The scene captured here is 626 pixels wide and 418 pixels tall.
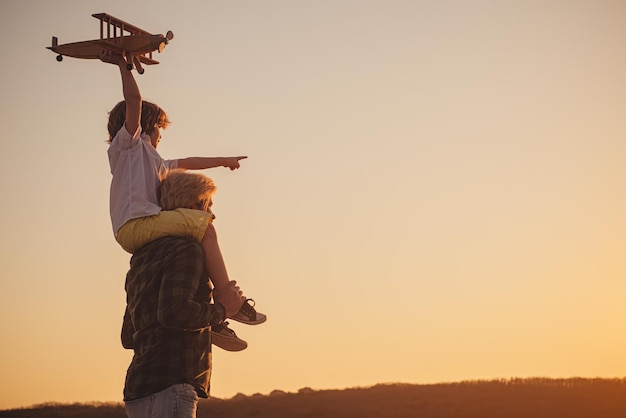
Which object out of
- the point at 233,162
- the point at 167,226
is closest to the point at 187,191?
the point at 167,226

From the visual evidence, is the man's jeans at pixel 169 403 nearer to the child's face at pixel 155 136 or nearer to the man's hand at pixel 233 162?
the child's face at pixel 155 136

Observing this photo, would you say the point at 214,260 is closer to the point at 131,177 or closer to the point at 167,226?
the point at 167,226

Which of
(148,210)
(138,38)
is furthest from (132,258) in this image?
(138,38)

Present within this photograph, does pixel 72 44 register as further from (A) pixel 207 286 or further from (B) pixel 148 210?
(A) pixel 207 286

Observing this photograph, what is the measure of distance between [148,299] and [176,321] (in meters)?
0.29

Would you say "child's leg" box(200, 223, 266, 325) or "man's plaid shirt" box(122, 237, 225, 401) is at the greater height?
"child's leg" box(200, 223, 266, 325)

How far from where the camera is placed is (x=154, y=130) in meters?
7.30

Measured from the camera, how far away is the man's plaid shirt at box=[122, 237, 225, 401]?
6457 millimetres

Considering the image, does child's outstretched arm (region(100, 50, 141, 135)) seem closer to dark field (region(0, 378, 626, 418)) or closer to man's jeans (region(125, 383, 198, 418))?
man's jeans (region(125, 383, 198, 418))

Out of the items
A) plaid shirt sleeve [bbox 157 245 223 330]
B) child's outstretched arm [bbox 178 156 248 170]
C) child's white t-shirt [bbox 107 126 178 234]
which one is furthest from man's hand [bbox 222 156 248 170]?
plaid shirt sleeve [bbox 157 245 223 330]

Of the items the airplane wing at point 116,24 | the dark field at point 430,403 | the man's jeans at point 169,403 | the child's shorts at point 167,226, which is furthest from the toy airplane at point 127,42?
the dark field at point 430,403

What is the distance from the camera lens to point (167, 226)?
6652 mm

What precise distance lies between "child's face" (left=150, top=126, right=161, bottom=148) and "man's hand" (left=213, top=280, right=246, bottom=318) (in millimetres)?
1144

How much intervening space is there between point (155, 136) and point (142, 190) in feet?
1.84
